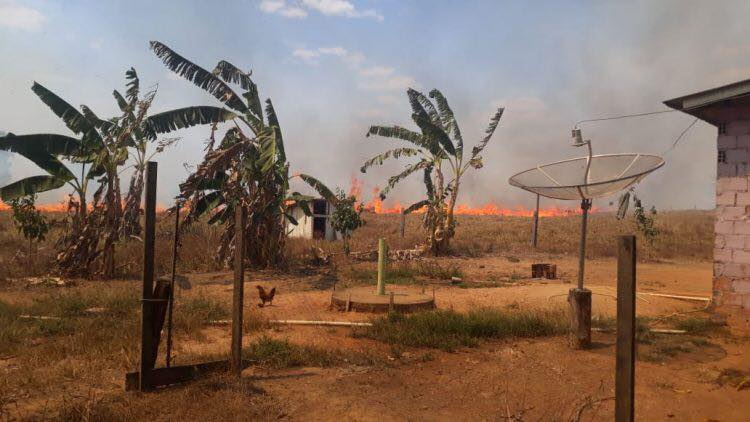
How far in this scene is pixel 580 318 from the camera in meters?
6.75

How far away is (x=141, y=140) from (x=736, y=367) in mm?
13774

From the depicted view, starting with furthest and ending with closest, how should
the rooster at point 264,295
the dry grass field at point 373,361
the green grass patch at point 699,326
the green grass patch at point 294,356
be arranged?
the rooster at point 264,295 < the green grass patch at point 699,326 < the green grass patch at point 294,356 < the dry grass field at point 373,361

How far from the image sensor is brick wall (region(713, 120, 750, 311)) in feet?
26.2

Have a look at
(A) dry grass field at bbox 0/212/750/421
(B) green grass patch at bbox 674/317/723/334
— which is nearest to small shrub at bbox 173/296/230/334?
(A) dry grass field at bbox 0/212/750/421

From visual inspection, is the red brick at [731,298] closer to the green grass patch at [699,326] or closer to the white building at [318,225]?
the green grass patch at [699,326]

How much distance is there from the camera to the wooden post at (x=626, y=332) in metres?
3.27

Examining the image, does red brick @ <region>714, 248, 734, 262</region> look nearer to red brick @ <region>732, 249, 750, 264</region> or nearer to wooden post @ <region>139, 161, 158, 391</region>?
red brick @ <region>732, 249, 750, 264</region>

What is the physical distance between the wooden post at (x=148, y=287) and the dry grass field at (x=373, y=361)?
237mm

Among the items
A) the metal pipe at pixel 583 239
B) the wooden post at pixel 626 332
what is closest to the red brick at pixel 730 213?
the metal pipe at pixel 583 239

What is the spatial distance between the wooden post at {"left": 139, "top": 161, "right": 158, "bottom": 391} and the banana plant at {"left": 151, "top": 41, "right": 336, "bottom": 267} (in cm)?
793

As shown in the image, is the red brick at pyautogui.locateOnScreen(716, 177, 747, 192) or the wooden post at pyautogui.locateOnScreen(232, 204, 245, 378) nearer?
the wooden post at pyautogui.locateOnScreen(232, 204, 245, 378)

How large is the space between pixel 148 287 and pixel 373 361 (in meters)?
2.70

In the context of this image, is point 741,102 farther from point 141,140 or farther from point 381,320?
point 141,140

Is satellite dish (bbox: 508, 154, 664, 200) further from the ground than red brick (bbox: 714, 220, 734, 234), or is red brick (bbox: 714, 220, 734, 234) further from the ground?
satellite dish (bbox: 508, 154, 664, 200)
